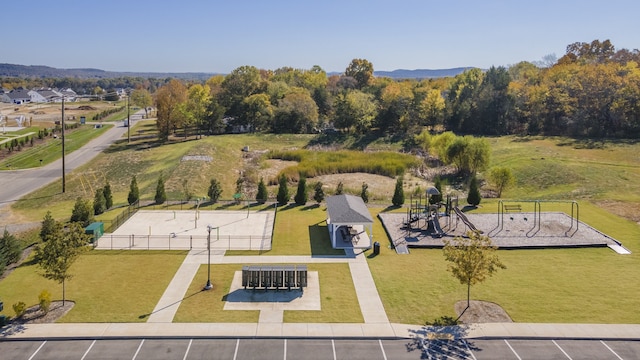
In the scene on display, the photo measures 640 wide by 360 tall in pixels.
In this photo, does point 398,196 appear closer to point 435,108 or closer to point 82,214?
point 82,214

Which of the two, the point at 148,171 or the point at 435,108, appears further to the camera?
the point at 435,108

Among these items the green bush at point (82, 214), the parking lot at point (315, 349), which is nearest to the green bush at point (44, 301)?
the parking lot at point (315, 349)

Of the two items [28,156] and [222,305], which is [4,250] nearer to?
[222,305]

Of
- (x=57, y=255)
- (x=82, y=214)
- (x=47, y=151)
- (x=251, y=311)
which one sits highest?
(x=47, y=151)

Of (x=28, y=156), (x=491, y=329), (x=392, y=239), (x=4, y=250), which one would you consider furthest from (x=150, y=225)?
(x=28, y=156)

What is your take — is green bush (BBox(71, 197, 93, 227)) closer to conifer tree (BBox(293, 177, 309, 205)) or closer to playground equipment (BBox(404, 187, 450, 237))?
conifer tree (BBox(293, 177, 309, 205))

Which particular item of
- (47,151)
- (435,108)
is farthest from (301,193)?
(435,108)

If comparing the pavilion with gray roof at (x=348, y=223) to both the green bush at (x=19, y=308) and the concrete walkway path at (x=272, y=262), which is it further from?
the green bush at (x=19, y=308)
